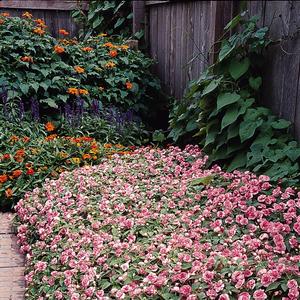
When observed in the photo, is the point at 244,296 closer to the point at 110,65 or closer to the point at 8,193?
the point at 8,193

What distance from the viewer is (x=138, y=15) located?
18.4 ft

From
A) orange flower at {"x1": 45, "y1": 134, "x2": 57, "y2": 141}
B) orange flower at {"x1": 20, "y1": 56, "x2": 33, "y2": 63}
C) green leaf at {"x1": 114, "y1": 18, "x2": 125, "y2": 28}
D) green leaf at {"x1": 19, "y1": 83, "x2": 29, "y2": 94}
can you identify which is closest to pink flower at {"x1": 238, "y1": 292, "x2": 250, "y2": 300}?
orange flower at {"x1": 45, "y1": 134, "x2": 57, "y2": 141}

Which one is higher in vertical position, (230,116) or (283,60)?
(283,60)

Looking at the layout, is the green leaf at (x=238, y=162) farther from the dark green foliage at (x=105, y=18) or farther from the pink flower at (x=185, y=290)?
the dark green foliage at (x=105, y=18)

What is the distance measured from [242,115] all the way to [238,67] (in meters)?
0.33

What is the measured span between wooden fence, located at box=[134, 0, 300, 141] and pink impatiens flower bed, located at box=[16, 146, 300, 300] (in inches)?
23.8

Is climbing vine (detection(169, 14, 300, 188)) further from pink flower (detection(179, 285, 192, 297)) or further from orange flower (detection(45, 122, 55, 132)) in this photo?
orange flower (detection(45, 122, 55, 132))

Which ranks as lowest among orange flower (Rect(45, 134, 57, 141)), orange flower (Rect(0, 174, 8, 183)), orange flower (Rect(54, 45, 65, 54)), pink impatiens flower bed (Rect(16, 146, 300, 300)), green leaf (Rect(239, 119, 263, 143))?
orange flower (Rect(0, 174, 8, 183))

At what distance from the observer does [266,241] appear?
2072mm

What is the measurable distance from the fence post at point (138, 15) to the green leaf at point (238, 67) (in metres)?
2.68

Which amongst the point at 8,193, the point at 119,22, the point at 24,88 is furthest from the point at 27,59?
the point at 119,22

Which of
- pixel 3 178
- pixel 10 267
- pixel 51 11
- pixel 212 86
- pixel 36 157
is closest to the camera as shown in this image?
pixel 10 267

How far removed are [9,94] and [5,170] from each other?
40.4 inches

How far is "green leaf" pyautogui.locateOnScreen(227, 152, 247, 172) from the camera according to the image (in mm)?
2947
